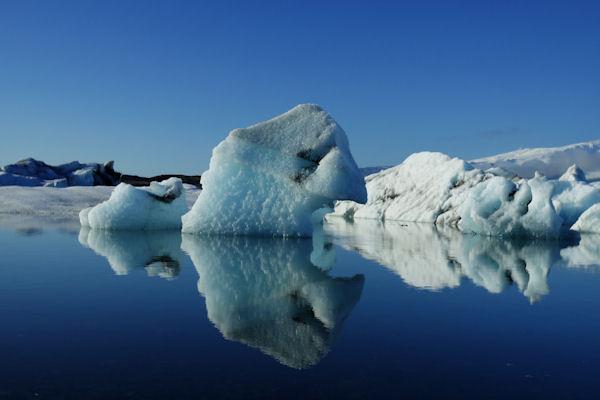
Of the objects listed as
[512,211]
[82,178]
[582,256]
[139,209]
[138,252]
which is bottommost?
[138,252]

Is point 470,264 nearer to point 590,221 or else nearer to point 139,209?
point 139,209

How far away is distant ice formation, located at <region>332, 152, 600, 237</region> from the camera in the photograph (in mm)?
A: 16719

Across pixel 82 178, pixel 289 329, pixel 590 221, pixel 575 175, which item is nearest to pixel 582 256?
pixel 289 329

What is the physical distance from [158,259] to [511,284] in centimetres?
522

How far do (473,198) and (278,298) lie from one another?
14.1 meters

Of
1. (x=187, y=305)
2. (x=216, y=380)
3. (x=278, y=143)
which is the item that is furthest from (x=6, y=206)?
(x=216, y=380)

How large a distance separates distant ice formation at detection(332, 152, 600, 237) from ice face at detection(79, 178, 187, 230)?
373 inches

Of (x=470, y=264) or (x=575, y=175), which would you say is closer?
(x=470, y=264)

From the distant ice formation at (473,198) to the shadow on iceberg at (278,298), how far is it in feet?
29.4

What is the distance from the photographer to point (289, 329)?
435 centimetres

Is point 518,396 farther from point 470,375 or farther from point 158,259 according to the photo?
point 158,259

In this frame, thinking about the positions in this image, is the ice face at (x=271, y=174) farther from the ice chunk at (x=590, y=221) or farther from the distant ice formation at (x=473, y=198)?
the ice chunk at (x=590, y=221)

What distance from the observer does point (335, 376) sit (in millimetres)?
3273

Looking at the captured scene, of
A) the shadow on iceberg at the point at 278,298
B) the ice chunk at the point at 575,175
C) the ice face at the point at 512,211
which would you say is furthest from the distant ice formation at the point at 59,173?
the shadow on iceberg at the point at 278,298
